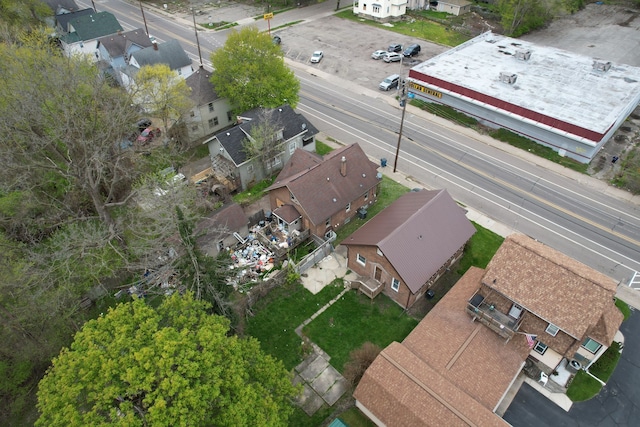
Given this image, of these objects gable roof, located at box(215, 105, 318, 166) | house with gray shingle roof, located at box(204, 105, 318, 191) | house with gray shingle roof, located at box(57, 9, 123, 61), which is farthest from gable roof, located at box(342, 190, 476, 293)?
house with gray shingle roof, located at box(57, 9, 123, 61)

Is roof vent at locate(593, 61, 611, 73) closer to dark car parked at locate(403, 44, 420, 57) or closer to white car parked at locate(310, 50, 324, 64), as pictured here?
dark car parked at locate(403, 44, 420, 57)

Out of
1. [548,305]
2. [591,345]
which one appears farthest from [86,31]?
[591,345]

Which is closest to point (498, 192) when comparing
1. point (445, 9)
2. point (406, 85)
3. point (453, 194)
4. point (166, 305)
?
point (453, 194)

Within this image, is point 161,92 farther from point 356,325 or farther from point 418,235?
point 356,325

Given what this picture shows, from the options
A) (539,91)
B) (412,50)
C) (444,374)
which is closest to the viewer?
(444,374)

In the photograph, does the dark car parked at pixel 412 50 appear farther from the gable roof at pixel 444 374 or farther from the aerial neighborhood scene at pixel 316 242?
the gable roof at pixel 444 374
